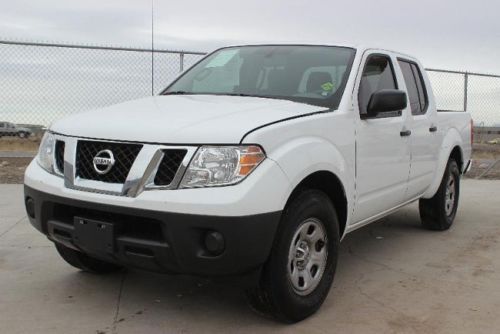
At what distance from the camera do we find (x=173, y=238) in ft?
9.71

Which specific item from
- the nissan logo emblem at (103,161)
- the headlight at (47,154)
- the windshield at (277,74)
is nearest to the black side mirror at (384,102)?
the windshield at (277,74)

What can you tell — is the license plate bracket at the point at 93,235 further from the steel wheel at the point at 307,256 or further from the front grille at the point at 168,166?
the steel wheel at the point at 307,256

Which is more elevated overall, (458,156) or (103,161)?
(103,161)

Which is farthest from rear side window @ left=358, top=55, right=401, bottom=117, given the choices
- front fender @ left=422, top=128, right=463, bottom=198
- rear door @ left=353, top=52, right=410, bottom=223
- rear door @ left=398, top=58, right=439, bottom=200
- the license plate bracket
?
the license plate bracket

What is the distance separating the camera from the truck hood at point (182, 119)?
3.04 meters

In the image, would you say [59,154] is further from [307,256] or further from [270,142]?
[307,256]

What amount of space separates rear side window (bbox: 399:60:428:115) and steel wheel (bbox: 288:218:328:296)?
2.03m

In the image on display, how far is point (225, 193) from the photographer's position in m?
2.92

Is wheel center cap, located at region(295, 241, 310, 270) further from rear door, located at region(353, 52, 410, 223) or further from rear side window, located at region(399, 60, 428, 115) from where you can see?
rear side window, located at region(399, 60, 428, 115)

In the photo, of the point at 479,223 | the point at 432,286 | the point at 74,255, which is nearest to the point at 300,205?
the point at 432,286

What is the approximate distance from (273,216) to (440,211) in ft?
11.6

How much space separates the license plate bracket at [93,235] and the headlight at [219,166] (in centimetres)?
52

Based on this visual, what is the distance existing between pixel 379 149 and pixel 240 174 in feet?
5.47

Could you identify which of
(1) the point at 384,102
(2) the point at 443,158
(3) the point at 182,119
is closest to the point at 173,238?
(3) the point at 182,119
